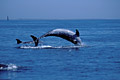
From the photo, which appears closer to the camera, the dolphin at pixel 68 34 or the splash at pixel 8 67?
the splash at pixel 8 67

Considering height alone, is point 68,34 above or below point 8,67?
above

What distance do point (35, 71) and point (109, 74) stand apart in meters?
5.81

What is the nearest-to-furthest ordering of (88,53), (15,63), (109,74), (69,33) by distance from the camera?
(109,74)
(15,63)
(88,53)
(69,33)

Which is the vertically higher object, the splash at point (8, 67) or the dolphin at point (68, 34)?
Result: the dolphin at point (68, 34)

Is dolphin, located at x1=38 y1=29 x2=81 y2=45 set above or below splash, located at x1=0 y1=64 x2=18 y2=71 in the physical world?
above

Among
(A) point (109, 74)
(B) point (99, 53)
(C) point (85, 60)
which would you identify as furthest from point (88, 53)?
(A) point (109, 74)

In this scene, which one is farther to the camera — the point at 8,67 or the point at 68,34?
the point at 68,34

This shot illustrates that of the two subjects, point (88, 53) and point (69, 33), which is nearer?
point (88, 53)

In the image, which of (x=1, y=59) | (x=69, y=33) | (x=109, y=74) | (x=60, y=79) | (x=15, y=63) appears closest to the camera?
(x=60, y=79)

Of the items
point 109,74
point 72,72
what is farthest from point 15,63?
point 109,74

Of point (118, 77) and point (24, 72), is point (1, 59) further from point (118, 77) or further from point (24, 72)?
point (118, 77)

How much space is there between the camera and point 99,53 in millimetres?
38562

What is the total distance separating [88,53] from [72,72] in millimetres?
11784

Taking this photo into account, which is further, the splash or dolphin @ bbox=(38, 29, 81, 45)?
dolphin @ bbox=(38, 29, 81, 45)
